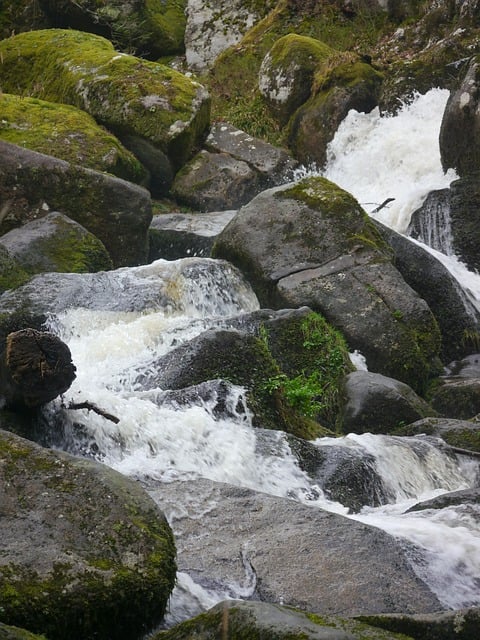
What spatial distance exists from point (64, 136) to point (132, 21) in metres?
10.5

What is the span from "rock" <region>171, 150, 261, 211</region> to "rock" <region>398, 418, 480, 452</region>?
9.10 metres

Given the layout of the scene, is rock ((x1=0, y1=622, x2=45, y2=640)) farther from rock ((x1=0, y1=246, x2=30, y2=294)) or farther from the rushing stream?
rock ((x1=0, y1=246, x2=30, y2=294))

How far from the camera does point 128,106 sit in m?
16.4

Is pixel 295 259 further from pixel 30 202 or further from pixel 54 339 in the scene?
pixel 54 339

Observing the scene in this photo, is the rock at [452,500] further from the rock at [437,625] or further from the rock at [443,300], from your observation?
the rock at [443,300]

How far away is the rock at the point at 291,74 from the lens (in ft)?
65.5

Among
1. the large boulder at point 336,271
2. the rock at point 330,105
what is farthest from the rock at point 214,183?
the large boulder at point 336,271

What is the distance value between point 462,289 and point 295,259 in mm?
2865

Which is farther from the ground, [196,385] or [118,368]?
[196,385]

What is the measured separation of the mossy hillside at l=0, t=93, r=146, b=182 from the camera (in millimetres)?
14656

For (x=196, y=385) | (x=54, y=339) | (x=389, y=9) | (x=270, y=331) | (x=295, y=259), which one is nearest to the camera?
(x=54, y=339)

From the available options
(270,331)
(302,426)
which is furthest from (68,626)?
(270,331)

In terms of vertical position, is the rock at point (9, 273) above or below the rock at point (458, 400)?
above

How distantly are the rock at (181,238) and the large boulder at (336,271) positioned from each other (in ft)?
4.97
